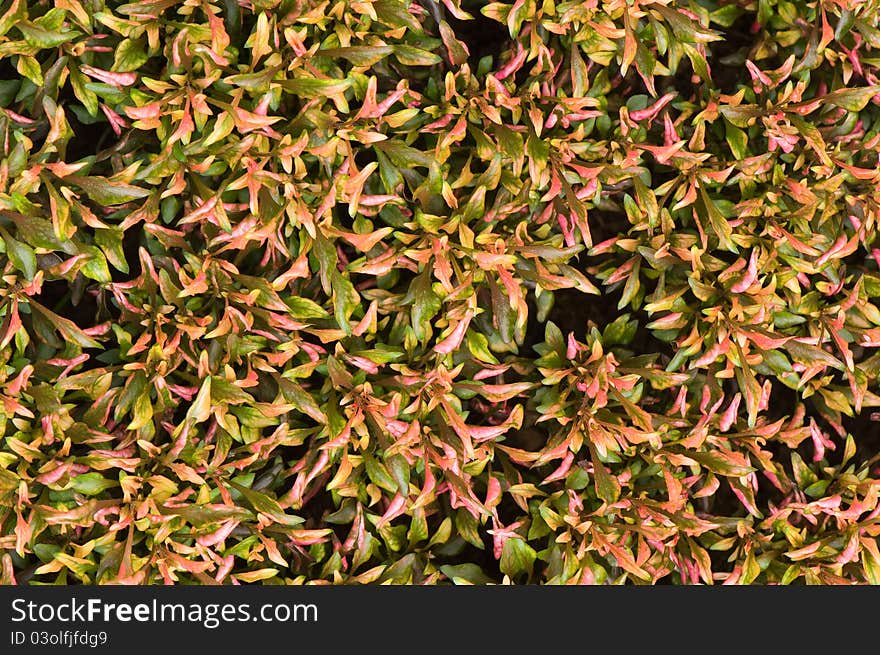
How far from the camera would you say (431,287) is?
1.78 metres

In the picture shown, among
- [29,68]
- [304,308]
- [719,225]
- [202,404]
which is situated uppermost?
[29,68]

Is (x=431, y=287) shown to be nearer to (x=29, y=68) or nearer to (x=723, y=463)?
(x=723, y=463)

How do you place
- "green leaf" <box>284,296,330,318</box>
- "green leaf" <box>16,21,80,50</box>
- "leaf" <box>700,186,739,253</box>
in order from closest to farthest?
1. "green leaf" <box>16,21,80,50</box>
2. "green leaf" <box>284,296,330,318</box>
3. "leaf" <box>700,186,739,253</box>

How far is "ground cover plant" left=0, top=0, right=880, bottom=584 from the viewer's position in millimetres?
1711

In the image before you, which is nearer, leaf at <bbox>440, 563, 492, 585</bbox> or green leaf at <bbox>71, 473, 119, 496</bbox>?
green leaf at <bbox>71, 473, 119, 496</bbox>

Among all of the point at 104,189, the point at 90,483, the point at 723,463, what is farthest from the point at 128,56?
the point at 723,463

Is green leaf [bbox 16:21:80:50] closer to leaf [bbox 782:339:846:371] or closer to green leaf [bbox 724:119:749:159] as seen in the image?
green leaf [bbox 724:119:749:159]

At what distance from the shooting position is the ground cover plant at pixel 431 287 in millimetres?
1711

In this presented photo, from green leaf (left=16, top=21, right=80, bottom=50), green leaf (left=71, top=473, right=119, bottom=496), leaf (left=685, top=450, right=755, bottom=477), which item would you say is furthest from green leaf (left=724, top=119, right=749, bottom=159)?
green leaf (left=71, top=473, right=119, bottom=496)

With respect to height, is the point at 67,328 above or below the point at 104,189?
below

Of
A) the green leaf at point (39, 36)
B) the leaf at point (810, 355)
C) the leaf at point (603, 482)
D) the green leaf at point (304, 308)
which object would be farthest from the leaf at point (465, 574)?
the green leaf at point (39, 36)

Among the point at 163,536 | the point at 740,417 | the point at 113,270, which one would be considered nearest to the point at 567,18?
the point at 740,417

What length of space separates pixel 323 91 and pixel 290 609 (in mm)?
1115

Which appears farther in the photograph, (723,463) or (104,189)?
(723,463)
